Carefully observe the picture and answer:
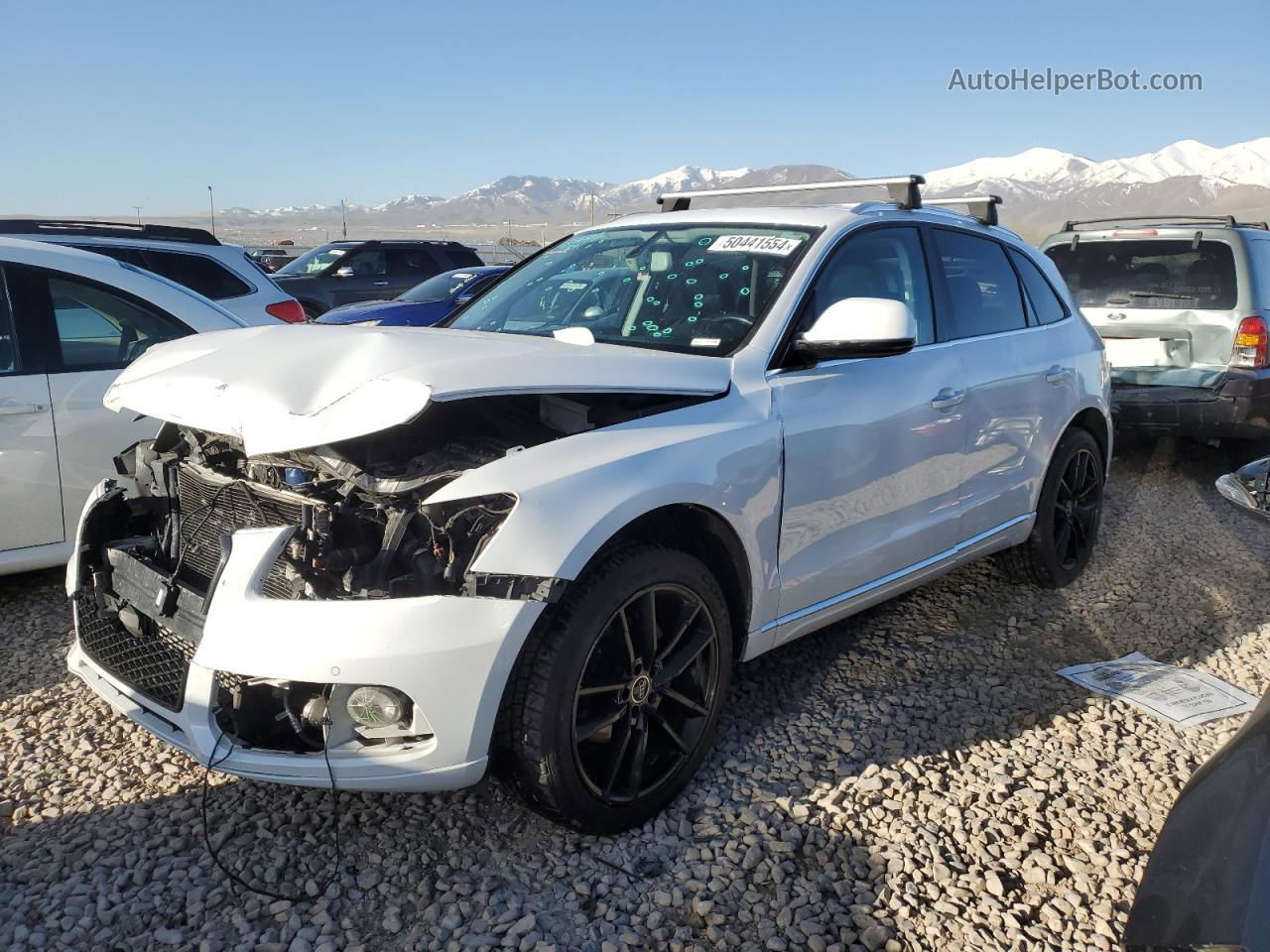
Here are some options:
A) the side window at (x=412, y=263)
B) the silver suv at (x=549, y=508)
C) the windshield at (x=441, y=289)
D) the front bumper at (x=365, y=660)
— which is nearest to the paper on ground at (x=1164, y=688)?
the silver suv at (x=549, y=508)

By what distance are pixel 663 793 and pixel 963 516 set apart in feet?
5.86

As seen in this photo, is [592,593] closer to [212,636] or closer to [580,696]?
[580,696]

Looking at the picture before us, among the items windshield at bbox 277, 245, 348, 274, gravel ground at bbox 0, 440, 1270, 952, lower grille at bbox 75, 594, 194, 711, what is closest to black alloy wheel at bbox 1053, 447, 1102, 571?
gravel ground at bbox 0, 440, 1270, 952

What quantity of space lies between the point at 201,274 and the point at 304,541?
544cm

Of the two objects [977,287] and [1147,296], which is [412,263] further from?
[977,287]

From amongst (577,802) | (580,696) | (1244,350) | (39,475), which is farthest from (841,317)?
(1244,350)

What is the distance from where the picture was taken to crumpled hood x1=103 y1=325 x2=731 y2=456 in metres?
2.26

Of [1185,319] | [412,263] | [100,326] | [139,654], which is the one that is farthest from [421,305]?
[139,654]

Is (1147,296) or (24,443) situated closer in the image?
(24,443)

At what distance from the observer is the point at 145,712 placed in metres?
2.54

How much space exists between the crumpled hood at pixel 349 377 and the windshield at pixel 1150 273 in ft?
17.4

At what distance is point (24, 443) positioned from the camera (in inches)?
154

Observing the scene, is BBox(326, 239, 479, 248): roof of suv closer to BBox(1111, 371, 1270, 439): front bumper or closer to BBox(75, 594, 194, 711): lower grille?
BBox(1111, 371, 1270, 439): front bumper

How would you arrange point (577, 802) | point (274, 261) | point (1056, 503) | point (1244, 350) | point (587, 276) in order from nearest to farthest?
point (577, 802) < point (587, 276) < point (1056, 503) < point (1244, 350) < point (274, 261)
